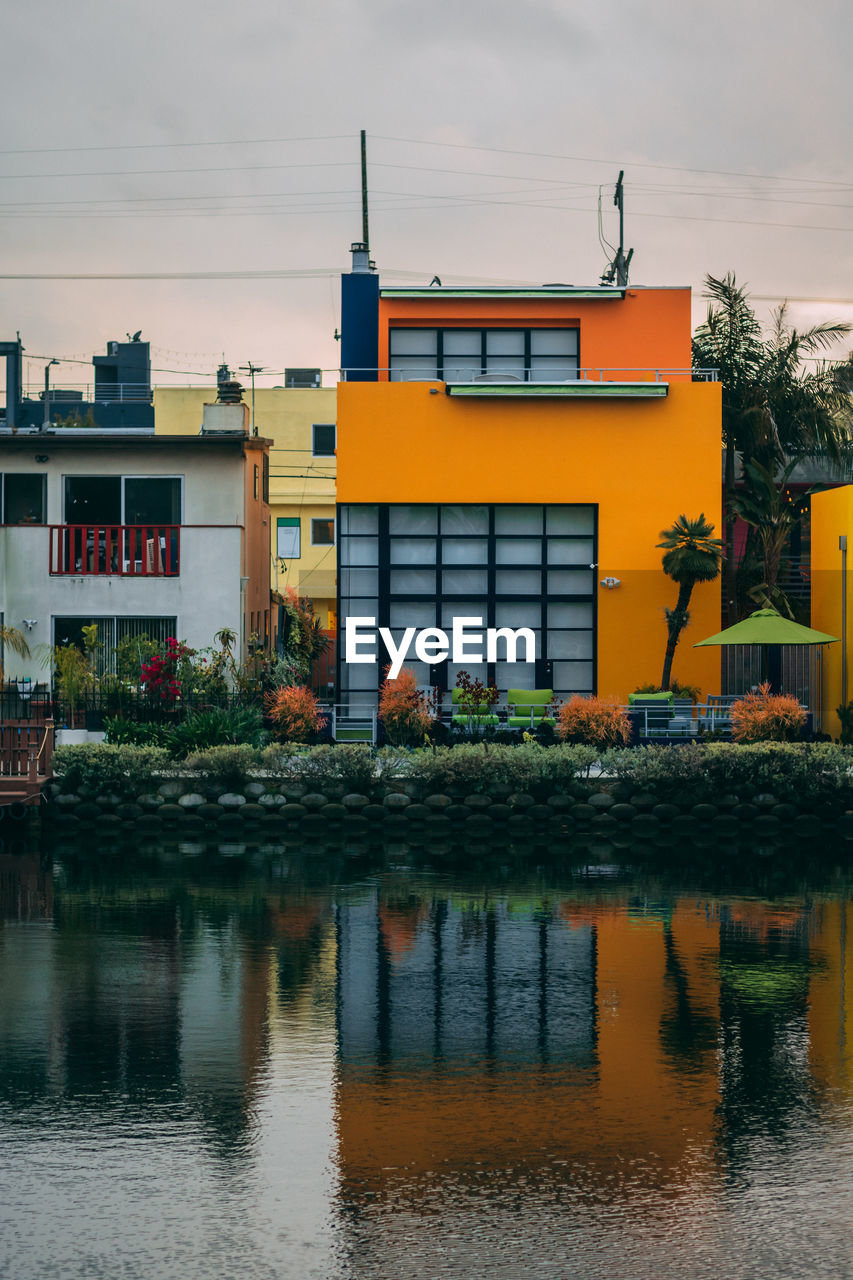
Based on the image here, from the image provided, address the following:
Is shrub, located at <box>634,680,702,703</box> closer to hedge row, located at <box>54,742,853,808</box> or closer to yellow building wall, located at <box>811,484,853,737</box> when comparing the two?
yellow building wall, located at <box>811,484,853,737</box>

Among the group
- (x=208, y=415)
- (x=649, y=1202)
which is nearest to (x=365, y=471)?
(x=208, y=415)

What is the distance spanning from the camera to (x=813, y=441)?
35750 mm

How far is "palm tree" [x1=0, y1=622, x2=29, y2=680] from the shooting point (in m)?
32.2

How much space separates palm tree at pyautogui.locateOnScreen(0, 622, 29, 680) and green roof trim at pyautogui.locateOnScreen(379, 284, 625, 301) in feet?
37.0

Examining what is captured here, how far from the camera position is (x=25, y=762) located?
2673 centimetres

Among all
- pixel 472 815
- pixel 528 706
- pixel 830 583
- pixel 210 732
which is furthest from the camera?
pixel 830 583

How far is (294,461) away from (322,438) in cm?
146

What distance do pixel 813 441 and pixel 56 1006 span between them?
26141 mm

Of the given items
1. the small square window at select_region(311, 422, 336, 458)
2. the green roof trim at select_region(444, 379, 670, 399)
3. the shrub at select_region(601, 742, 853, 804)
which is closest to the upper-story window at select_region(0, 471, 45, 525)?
the green roof trim at select_region(444, 379, 670, 399)

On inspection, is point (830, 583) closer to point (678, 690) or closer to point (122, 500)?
point (678, 690)

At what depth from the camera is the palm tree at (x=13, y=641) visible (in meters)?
32.2

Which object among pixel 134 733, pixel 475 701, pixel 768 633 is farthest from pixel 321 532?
pixel 768 633

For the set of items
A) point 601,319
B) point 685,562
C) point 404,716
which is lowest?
point 404,716

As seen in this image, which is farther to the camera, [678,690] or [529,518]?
[529,518]
